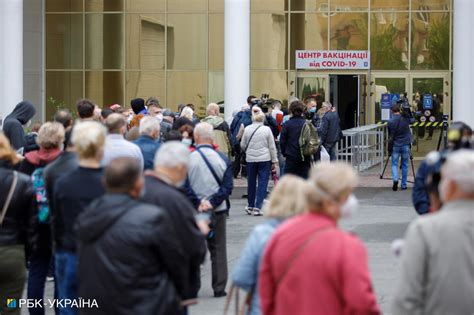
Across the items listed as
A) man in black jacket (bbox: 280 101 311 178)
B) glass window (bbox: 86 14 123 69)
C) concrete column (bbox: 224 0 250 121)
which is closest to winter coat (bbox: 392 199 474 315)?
man in black jacket (bbox: 280 101 311 178)

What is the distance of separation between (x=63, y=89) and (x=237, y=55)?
7.85 metres

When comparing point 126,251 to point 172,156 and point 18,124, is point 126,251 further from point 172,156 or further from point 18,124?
point 18,124

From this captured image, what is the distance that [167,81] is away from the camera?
33719 millimetres

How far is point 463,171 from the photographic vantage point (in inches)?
221

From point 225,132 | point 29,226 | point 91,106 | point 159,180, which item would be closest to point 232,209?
point 225,132

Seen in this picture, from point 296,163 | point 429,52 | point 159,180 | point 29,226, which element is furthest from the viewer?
point 429,52

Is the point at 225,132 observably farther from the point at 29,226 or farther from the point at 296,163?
the point at 29,226

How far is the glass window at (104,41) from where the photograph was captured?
34.1 meters

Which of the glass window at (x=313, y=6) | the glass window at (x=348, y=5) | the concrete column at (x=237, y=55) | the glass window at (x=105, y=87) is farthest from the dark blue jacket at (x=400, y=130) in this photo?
the glass window at (x=105, y=87)

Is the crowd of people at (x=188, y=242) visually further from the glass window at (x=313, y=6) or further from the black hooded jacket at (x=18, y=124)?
the glass window at (x=313, y=6)

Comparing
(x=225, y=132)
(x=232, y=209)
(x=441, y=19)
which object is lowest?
(x=232, y=209)

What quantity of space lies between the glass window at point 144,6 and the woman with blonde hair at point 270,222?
89.8ft

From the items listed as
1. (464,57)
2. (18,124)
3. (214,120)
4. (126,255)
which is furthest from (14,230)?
(464,57)

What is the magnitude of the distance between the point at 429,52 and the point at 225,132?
16.1 meters
